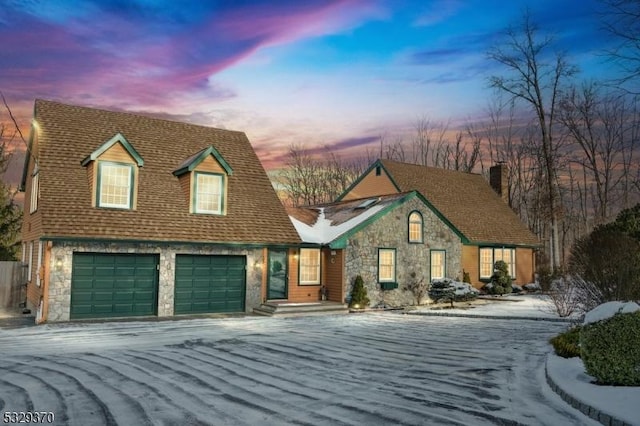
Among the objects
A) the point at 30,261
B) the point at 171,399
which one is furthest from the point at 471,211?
the point at 171,399

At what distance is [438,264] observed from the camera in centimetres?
2591

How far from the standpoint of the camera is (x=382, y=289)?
77.7 ft

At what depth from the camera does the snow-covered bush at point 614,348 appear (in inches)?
316

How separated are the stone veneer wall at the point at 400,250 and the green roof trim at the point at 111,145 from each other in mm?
9755

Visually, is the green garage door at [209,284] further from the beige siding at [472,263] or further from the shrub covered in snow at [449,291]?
the beige siding at [472,263]

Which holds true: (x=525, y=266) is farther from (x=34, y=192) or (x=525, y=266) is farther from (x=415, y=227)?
(x=34, y=192)

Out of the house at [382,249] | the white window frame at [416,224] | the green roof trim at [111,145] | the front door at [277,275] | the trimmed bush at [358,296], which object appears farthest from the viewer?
the white window frame at [416,224]

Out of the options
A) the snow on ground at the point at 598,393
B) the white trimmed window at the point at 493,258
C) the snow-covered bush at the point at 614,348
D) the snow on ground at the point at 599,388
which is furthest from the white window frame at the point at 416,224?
the snow-covered bush at the point at 614,348

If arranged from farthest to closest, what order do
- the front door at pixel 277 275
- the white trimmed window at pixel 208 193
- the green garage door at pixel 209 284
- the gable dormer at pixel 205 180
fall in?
the front door at pixel 277 275
the white trimmed window at pixel 208 193
the gable dormer at pixel 205 180
the green garage door at pixel 209 284

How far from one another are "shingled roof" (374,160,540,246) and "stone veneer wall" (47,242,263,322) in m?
13.5

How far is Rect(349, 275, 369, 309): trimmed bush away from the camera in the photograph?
885 inches

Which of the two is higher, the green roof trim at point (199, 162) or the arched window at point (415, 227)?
the green roof trim at point (199, 162)

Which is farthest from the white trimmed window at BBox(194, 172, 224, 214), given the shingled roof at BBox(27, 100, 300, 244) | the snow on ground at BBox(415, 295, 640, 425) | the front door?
the snow on ground at BBox(415, 295, 640, 425)

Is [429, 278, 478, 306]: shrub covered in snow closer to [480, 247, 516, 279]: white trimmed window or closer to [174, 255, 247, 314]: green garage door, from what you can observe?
[480, 247, 516, 279]: white trimmed window
